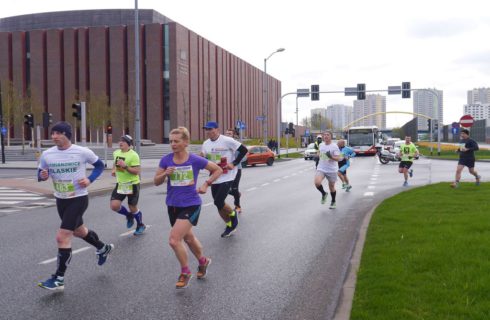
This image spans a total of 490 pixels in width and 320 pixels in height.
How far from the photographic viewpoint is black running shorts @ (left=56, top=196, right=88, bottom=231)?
19.5 ft

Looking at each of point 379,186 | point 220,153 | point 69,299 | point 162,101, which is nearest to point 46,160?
point 69,299

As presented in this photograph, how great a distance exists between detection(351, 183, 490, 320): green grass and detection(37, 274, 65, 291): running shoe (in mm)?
3043

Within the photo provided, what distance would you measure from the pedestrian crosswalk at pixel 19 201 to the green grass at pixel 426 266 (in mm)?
8947

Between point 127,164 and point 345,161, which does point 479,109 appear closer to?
point 345,161

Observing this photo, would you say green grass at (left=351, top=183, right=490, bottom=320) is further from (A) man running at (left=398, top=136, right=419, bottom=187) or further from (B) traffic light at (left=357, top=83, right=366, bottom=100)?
(B) traffic light at (left=357, top=83, right=366, bottom=100)

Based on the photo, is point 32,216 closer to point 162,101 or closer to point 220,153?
point 220,153

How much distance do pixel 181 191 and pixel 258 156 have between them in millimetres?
29222

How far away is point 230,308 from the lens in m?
5.05

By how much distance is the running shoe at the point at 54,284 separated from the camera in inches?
222

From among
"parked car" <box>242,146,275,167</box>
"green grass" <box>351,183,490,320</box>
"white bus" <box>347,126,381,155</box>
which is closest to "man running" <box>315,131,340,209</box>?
"green grass" <box>351,183,490,320</box>

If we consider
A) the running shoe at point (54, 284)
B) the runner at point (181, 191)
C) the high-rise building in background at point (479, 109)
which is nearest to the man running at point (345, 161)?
the runner at point (181, 191)

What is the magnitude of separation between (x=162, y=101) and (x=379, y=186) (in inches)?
1989

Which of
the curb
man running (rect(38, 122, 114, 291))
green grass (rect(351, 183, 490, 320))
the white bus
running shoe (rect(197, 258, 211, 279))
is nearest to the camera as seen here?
green grass (rect(351, 183, 490, 320))

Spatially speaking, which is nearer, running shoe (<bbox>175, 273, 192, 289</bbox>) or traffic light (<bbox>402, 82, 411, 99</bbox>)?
running shoe (<bbox>175, 273, 192, 289</bbox>)
